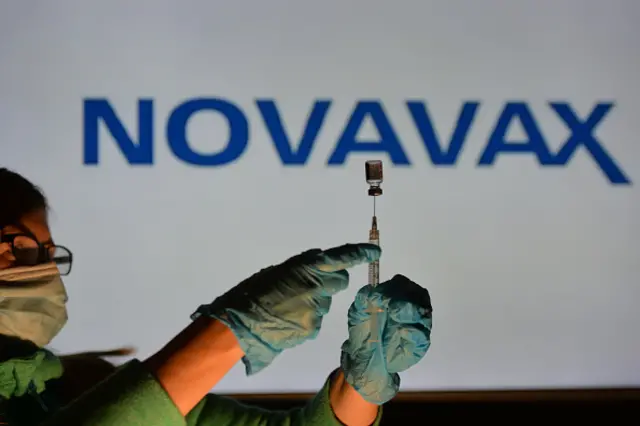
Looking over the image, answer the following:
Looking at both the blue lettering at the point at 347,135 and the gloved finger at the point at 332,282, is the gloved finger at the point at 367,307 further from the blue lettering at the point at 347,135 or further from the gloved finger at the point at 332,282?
the blue lettering at the point at 347,135

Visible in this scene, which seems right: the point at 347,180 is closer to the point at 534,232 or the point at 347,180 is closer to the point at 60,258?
the point at 534,232

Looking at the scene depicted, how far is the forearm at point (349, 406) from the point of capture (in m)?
0.92

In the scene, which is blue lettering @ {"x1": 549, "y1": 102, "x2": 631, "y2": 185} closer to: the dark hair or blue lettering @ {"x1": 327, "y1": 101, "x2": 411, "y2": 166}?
blue lettering @ {"x1": 327, "y1": 101, "x2": 411, "y2": 166}

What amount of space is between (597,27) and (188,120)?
46.1 inches

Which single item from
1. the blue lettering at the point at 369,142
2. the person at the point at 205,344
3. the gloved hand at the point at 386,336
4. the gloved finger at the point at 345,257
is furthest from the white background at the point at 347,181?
the gloved finger at the point at 345,257

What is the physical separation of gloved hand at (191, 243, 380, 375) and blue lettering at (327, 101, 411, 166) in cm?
78

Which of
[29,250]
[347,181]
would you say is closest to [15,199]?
[29,250]

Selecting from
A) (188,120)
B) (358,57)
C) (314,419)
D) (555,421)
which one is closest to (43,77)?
(188,120)

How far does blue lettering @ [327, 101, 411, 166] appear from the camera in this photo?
154 cm

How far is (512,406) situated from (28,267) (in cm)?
122

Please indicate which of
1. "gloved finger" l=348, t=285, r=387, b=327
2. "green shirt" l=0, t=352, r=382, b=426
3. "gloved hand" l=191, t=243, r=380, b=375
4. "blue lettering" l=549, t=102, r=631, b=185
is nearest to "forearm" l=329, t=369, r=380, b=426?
"gloved finger" l=348, t=285, r=387, b=327

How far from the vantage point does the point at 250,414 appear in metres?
0.98

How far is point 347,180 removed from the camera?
1.52 m

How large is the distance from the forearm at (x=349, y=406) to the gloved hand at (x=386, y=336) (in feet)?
0.07
